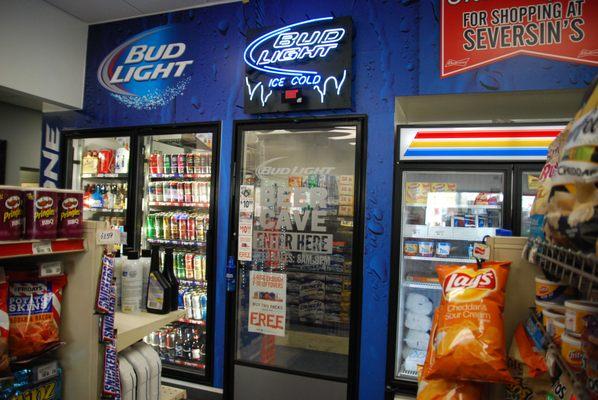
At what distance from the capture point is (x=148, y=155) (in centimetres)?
456

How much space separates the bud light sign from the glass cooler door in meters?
2.53

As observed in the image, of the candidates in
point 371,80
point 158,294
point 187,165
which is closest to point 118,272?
point 158,294

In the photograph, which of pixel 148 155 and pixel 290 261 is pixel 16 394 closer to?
pixel 290 261

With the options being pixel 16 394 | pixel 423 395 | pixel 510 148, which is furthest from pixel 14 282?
pixel 510 148

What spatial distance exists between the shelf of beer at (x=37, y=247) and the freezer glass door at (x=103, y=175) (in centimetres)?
313

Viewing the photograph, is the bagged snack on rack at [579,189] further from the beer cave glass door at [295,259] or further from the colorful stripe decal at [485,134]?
the beer cave glass door at [295,259]

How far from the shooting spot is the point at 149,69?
4.41 m

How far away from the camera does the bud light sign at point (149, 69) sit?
4.28m

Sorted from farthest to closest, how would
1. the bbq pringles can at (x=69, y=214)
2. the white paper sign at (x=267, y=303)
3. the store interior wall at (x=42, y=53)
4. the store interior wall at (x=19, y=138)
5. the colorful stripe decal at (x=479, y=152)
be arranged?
the store interior wall at (x=19, y=138), the store interior wall at (x=42, y=53), the white paper sign at (x=267, y=303), the colorful stripe decal at (x=479, y=152), the bbq pringles can at (x=69, y=214)

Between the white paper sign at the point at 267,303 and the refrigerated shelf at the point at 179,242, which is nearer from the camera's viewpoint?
the white paper sign at the point at 267,303

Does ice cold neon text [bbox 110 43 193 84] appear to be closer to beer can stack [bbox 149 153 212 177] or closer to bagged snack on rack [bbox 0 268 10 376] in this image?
beer can stack [bbox 149 153 212 177]

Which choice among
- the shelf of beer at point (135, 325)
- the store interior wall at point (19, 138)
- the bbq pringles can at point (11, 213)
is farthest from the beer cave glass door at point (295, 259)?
the store interior wall at point (19, 138)

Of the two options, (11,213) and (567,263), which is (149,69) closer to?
(11,213)

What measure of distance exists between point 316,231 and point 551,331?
270cm
